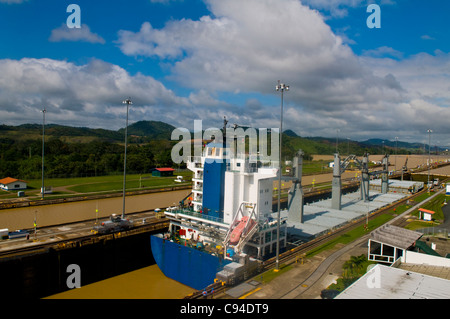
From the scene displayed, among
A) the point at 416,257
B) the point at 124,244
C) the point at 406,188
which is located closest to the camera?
the point at 416,257

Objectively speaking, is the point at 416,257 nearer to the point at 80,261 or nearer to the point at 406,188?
the point at 80,261

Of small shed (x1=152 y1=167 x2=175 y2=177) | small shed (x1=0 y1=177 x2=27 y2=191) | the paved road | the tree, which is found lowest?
the paved road

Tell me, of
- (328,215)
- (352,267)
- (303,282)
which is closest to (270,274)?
(303,282)

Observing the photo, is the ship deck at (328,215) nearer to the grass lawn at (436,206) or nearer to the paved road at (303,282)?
the grass lawn at (436,206)

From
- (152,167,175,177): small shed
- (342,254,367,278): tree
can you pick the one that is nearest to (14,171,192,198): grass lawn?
(152,167,175,177): small shed

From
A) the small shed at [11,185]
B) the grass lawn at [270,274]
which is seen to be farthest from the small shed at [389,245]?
the small shed at [11,185]

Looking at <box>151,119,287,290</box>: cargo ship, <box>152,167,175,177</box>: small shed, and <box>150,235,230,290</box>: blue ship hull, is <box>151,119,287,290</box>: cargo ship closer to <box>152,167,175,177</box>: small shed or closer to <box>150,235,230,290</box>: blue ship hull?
<box>150,235,230,290</box>: blue ship hull
